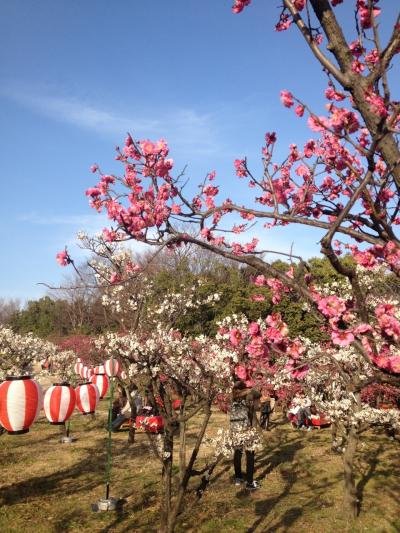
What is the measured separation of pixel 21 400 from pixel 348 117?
5.57 meters

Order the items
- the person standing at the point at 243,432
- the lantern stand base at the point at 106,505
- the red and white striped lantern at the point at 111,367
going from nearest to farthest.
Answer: the lantern stand base at the point at 106,505 < the person standing at the point at 243,432 < the red and white striped lantern at the point at 111,367

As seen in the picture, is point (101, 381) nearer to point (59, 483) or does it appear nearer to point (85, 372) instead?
point (59, 483)

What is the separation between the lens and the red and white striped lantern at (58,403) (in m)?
7.71

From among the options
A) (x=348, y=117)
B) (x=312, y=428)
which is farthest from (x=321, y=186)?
(x=312, y=428)

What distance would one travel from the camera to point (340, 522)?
7.46m

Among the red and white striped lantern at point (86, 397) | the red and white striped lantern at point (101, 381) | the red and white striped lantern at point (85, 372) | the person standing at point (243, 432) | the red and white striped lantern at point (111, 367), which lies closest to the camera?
the person standing at point (243, 432)

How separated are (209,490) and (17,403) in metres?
4.92

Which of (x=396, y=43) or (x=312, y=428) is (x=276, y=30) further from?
(x=312, y=428)

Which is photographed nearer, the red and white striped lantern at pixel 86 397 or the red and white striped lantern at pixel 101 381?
the red and white striped lantern at pixel 86 397

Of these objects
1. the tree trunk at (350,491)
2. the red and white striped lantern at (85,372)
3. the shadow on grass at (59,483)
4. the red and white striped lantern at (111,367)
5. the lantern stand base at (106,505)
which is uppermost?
the red and white striped lantern at (111,367)

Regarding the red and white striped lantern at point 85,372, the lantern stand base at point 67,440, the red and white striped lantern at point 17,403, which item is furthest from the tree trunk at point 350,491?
the red and white striped lantern at point 85,372

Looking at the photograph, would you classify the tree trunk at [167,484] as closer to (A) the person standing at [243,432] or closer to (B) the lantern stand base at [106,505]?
(A) the person standing at [243,432]

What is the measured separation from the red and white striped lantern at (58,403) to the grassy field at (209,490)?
1.82 meters

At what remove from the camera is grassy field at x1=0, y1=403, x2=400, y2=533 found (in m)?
7.50
